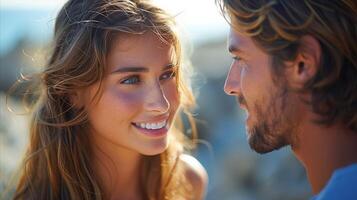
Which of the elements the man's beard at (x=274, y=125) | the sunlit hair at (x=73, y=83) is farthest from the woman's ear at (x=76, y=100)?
the man's beard at (x=274, y=125)

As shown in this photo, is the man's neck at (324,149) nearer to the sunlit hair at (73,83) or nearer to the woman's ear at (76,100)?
the sunlit hair at (73,83)

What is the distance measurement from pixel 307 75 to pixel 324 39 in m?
0.12

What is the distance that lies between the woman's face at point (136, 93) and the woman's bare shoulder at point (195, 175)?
0.63 meters

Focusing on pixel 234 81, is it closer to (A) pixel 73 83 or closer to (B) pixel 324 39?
(B) pixel 324 39

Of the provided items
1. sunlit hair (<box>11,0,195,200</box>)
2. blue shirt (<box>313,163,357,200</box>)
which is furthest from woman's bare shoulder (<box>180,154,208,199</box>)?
blue shirt (<box>313,163,357,200</box>)

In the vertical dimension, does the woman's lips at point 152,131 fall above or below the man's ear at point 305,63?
below

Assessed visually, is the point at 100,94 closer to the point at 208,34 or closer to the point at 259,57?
the point at 259,57

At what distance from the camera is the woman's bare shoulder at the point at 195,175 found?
3195mm

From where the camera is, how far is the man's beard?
194 cm

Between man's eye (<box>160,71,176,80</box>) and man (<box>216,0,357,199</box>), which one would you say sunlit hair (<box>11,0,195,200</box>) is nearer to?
man's eye (<box>160,71,176,80</box>)

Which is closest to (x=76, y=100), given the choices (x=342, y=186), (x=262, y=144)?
(x=262, y=144)

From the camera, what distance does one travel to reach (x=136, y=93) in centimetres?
253

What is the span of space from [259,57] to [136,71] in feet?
2.17

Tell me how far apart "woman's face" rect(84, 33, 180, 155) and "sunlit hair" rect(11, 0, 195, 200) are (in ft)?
0.12
